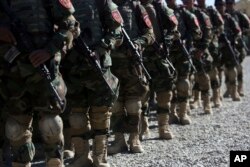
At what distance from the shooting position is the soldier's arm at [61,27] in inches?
182

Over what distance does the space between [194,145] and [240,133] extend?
45.1 inches

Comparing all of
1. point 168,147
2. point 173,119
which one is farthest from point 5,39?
point 173,119

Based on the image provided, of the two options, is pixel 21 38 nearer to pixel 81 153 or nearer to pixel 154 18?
pixel 81 153

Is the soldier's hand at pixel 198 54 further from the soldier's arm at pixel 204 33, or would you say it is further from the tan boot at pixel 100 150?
the tan boot at pixel 100 150

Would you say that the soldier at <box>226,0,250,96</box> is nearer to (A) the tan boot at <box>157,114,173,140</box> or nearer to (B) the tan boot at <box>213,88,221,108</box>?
(B) the tan boot at <box>213,88,221,108</box>

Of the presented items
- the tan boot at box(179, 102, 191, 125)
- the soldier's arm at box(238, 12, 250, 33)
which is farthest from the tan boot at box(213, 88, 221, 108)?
the tan boot at box(179, 102, 191, 125)

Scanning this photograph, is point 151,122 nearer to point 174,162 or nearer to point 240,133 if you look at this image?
point 240,133

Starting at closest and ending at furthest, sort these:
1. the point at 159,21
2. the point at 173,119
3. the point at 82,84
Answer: the point at 82,84, the point at 159,21, the point at 173,119

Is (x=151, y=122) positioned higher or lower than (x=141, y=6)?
lower

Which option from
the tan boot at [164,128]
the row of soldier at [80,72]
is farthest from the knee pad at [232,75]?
the tan boot at [164,128]

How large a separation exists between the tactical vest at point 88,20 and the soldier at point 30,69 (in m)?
0.79

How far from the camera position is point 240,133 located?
7992 mm

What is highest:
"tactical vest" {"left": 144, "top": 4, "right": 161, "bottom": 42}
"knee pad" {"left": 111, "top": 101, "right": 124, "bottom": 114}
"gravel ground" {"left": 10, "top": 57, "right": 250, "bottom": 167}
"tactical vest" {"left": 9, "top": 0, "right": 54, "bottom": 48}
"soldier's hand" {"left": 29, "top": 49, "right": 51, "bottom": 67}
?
"tactical vest" {"left": 144, "top": 4, "right": 161, "bottom": 42}

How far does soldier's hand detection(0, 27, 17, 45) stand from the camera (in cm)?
463
